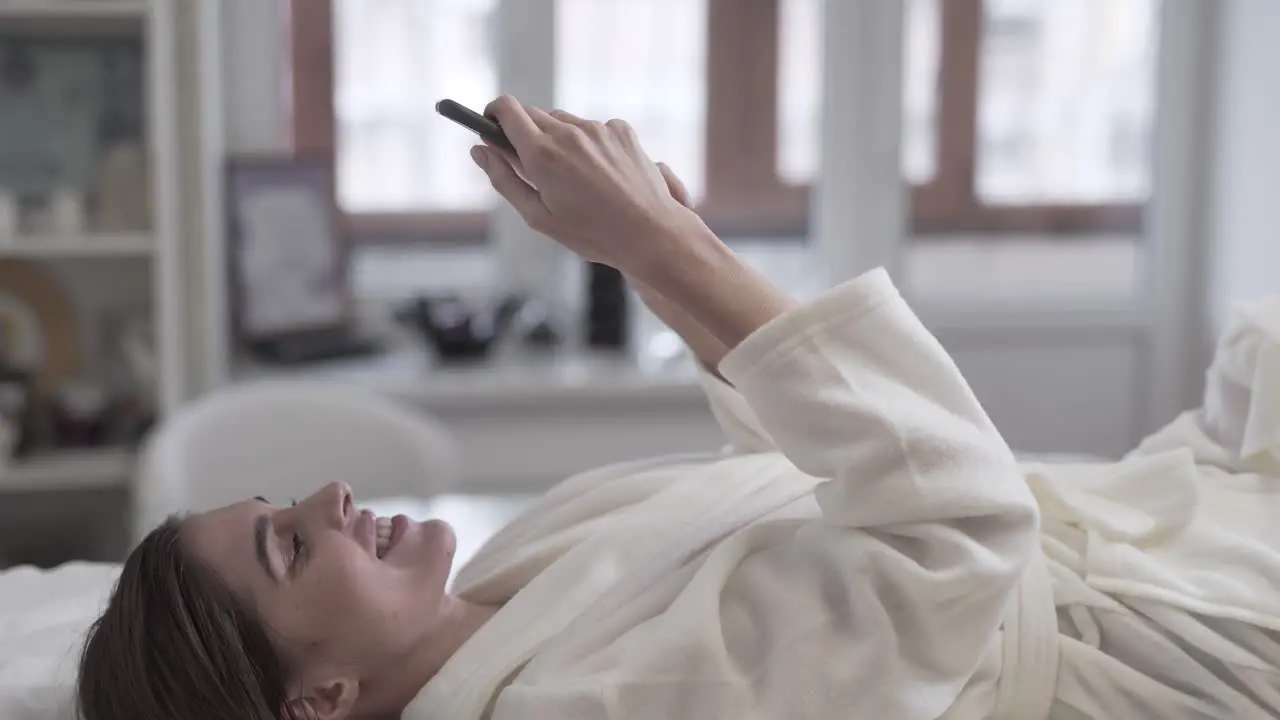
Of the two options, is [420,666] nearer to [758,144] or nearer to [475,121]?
[475,121]

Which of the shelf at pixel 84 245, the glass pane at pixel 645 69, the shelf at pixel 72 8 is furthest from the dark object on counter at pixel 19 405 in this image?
the glass pane at pixel 645 69

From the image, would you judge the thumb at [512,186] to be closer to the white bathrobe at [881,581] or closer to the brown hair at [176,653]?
the white bathrobe at [881,581]

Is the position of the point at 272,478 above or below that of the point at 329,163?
below

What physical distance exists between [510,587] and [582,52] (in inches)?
73.0

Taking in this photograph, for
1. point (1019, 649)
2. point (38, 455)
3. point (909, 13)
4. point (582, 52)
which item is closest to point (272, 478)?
point (38, 455)

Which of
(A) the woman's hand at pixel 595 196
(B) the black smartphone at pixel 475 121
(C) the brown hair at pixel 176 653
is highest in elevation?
(B) the black smartphone at pixel 475 121

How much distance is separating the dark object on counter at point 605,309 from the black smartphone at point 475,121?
1723 mm

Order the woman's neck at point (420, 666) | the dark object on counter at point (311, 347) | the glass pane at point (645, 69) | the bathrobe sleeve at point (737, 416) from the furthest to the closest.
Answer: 1. the glass pane at point (645, 69)
2. the dark object on counter at point (311, 347)
3. the bathrobe sleeve at point (737, 416)
4. the woman's neck at point (420, 666)

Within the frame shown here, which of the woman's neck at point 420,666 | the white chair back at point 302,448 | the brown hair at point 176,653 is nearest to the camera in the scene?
the brown hair at point 176,653

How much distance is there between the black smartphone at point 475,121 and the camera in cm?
100

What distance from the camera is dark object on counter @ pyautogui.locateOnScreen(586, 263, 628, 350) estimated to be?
278 cm

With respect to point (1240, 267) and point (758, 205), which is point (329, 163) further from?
point (1240, 267)

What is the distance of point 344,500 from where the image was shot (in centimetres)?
124

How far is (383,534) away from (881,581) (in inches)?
19.2
